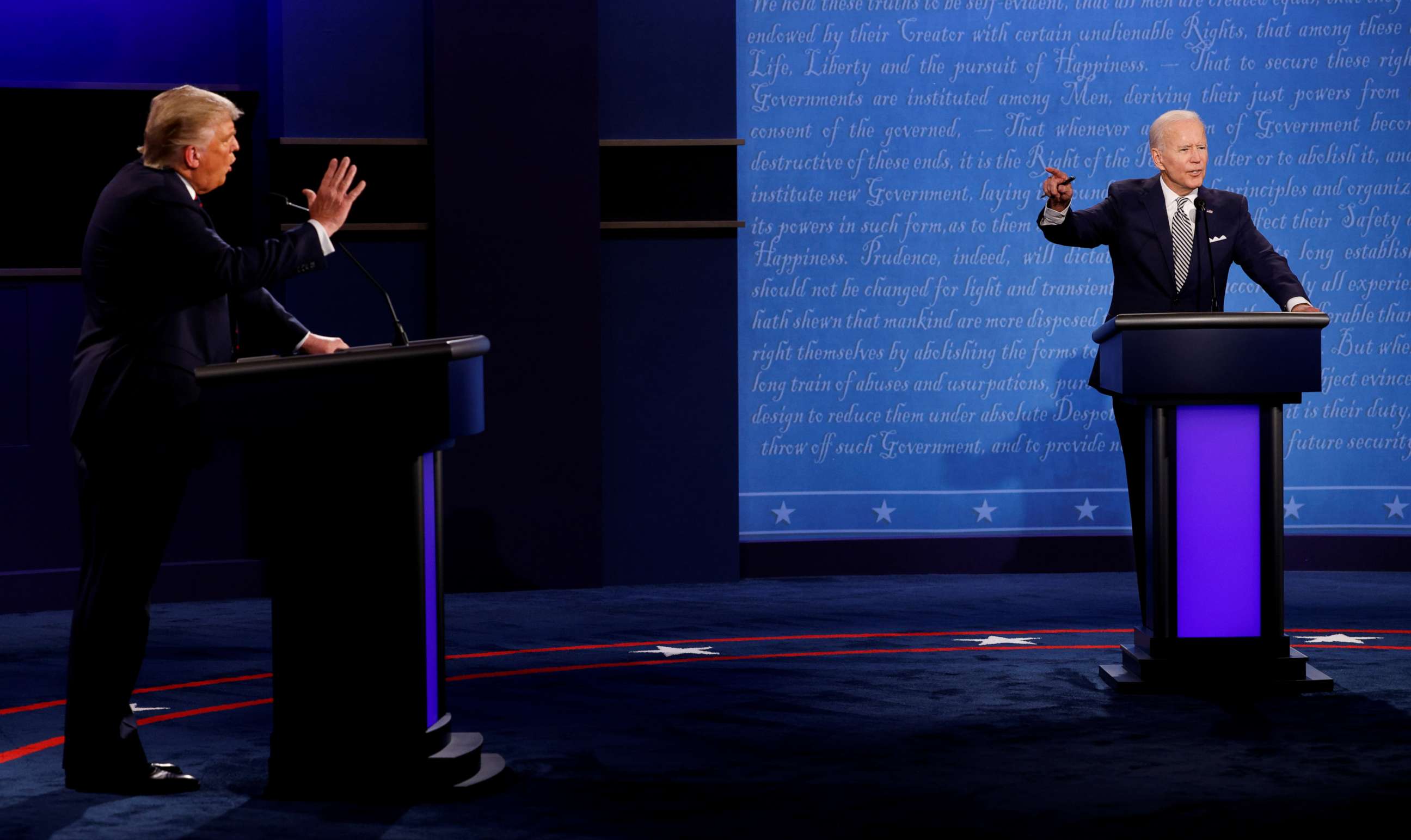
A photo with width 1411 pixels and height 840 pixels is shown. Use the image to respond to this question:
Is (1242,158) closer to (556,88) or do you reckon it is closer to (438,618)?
(556,88)

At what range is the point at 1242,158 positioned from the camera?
723 centimetres

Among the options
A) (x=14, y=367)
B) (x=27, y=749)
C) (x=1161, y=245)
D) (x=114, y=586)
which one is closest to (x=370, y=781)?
(x=114, y=586)

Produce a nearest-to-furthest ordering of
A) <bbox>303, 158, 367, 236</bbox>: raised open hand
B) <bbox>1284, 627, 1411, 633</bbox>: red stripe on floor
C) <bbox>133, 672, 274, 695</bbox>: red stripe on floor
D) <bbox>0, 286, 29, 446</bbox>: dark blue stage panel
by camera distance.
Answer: <bbox>303, 158, 367, 236</bbox>: raised open hand < <bbox>133, 672, 274, 695</bbox>: red stripe on floor < <bbox>1284, 627, 1411, 633</bbox>: red stripe on floor < <bbox>0, 286, 29, 446</bbox>: dark blue stage panel

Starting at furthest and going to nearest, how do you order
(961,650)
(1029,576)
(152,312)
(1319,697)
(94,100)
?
(1029,576)
(94,100)
(961,650)
(1319,697)
(152,312)

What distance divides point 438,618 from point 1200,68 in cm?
496

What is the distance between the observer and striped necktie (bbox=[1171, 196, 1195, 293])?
16.1 feet

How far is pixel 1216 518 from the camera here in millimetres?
4523

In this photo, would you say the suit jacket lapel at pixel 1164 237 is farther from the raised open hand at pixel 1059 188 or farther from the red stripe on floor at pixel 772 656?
the red stripe on floor at pixel 772 656

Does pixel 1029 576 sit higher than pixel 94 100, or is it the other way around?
pixel 94 100

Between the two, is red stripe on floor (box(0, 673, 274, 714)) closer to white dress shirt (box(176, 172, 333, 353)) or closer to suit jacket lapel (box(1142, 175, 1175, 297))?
white dress shirt (box(176, 172, 333, 353))

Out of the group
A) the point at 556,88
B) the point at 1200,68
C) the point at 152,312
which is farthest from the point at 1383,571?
the point at 152,312

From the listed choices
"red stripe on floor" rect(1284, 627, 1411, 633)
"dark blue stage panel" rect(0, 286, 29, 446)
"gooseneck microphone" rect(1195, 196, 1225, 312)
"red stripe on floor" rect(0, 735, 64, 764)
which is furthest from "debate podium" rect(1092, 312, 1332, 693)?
"dark blue stage panel" rect(0, 286, 29, 446)

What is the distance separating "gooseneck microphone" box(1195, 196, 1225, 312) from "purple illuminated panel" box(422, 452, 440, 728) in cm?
250

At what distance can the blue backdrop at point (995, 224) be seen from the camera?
7199 mm
